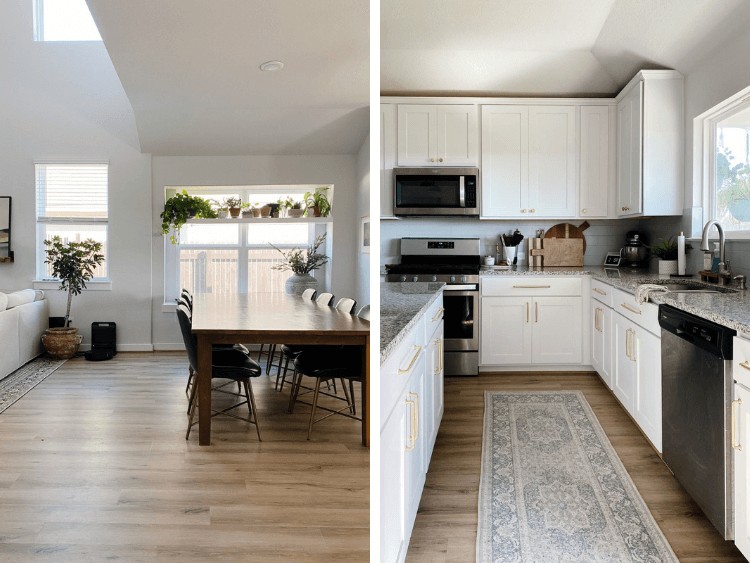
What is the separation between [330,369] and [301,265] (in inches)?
27.5

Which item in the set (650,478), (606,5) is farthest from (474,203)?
(650,478)

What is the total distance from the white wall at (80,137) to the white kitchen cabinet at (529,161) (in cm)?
294

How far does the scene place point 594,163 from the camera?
13.0ft

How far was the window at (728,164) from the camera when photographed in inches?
117

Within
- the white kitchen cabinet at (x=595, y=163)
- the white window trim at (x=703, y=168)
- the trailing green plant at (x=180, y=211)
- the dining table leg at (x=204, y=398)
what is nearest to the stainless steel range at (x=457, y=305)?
the white kitchen cabinet at (x=595, y=163)

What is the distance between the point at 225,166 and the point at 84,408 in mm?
584

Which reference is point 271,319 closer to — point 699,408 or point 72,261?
point 72,261

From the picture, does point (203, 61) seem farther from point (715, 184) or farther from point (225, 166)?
point (715, 184)

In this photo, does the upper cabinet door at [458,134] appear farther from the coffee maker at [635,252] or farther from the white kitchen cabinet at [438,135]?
the coffee maker at [635,252]

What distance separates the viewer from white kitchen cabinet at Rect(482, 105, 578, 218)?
394 centimetres

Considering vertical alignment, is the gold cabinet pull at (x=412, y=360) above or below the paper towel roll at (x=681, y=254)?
below

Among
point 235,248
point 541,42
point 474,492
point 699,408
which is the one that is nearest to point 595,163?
point 541,42

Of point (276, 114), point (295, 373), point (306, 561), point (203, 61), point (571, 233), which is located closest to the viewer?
point (276, 114)

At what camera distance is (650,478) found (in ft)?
7.40
